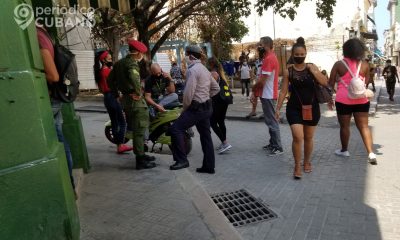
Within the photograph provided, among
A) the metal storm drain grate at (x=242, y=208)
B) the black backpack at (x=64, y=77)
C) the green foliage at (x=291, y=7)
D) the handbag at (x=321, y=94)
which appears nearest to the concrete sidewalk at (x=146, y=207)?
the metal storm drain grate at (x=242, y=208)

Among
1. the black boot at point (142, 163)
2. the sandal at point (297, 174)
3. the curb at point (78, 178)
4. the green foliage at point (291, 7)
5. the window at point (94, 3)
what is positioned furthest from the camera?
the green foliage at point (291, 7)

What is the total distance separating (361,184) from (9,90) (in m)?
3.94

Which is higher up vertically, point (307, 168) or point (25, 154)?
point (25, 154)

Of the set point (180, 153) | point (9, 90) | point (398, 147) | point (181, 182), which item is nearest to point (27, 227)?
point (9, 90)

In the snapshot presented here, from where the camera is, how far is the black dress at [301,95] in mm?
4992

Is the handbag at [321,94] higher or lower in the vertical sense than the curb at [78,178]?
higher

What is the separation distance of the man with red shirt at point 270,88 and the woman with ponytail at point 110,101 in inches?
93.2

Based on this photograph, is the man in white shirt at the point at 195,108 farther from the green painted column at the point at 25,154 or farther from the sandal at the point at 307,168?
the green painted column at the point at 25,154

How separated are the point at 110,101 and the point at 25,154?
4039 mm

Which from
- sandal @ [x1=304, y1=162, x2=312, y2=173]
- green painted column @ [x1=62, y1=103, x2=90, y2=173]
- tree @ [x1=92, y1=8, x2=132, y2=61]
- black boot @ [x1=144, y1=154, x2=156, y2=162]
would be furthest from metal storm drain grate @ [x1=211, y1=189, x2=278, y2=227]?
tree @ [x1=92, y1=8, x2=132, y2=61]

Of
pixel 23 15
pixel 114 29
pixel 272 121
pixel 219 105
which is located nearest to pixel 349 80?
pixel 272 121

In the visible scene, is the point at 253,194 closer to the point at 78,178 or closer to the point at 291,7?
the point at 78,178

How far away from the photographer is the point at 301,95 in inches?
197

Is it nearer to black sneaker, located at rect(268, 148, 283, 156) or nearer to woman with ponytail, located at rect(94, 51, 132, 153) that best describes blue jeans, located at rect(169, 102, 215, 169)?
black sneaker, located at rect(268, 148, 283, 156)
